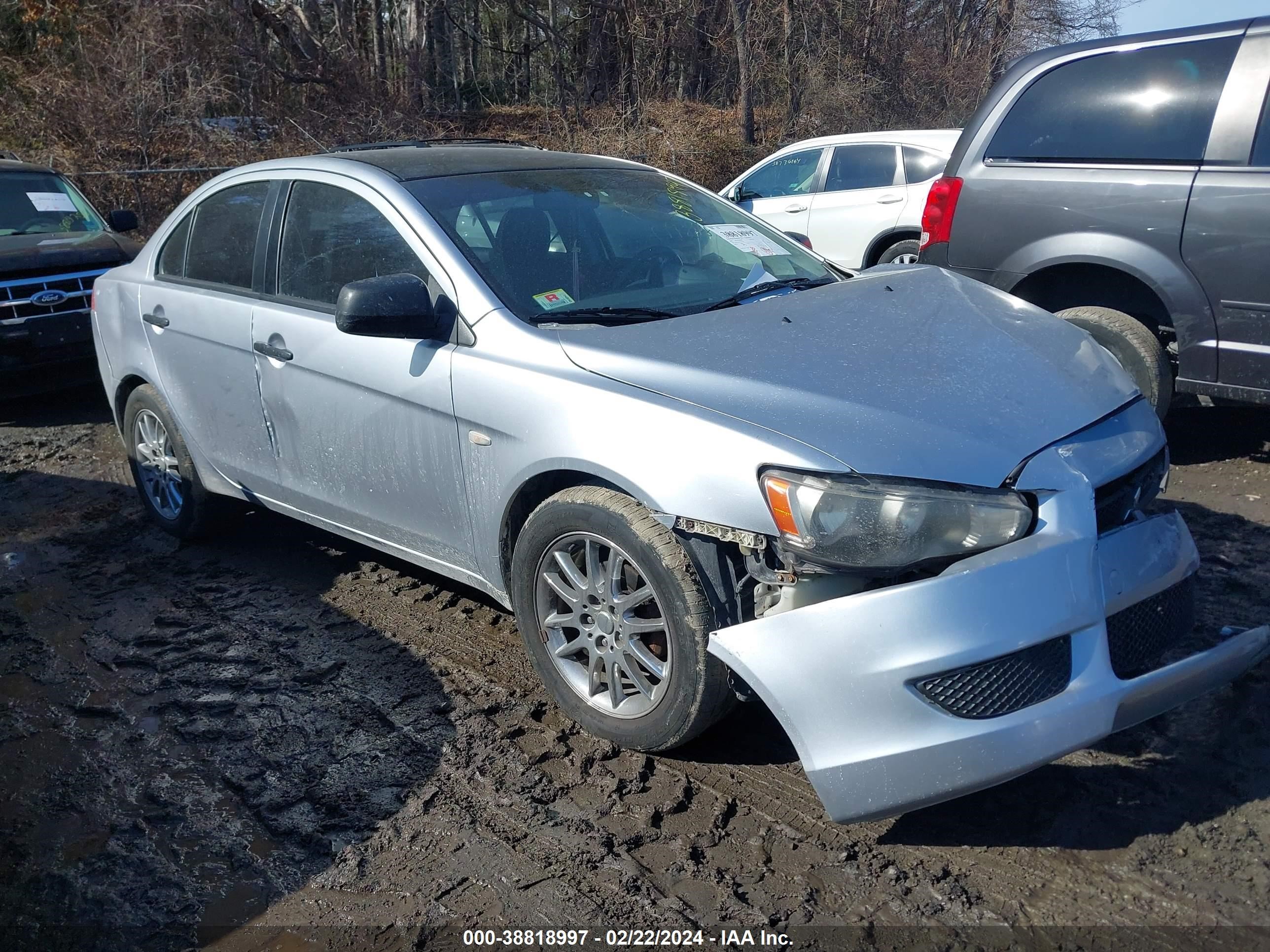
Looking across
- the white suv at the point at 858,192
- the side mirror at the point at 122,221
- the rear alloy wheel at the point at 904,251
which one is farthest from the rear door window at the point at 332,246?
the rear alloy wheel at the point at 904,251

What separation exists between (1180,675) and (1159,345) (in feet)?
10.5

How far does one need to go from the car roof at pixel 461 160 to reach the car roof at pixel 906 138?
5.59m

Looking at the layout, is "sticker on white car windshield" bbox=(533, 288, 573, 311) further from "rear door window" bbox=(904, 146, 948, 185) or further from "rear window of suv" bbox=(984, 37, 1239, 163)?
"rear door window" bbox=(904, 146, 948, 185)

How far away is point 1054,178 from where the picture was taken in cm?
550

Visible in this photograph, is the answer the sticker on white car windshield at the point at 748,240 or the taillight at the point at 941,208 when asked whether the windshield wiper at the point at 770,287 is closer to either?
the sticker on white car windshield at the point at 748,240

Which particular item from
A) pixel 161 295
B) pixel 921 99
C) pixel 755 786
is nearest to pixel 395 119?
pixel 921 99

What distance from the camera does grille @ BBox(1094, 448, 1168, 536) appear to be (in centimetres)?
277

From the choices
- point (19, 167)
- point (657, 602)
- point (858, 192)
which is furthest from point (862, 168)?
point (657, 602)

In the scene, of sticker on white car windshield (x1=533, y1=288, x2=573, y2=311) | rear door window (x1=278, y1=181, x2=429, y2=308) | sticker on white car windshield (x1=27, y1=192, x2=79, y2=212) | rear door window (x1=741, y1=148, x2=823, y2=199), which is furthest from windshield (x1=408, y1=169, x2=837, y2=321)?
rear door window (x1=741, y1=148, x2=823, y2=199)

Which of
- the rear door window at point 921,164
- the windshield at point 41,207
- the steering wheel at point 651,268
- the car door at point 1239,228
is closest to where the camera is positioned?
the steering wheel at point 651,268

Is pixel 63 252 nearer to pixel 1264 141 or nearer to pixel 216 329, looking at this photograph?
pixel 216 329

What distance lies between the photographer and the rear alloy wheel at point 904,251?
954cm

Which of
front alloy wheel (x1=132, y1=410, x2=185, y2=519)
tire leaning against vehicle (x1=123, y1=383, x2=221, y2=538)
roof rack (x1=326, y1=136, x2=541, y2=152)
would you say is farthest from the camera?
front alloy wheel (x1=132, y1=410, x2=185, y2=519)

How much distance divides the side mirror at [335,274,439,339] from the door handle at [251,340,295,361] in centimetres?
71
